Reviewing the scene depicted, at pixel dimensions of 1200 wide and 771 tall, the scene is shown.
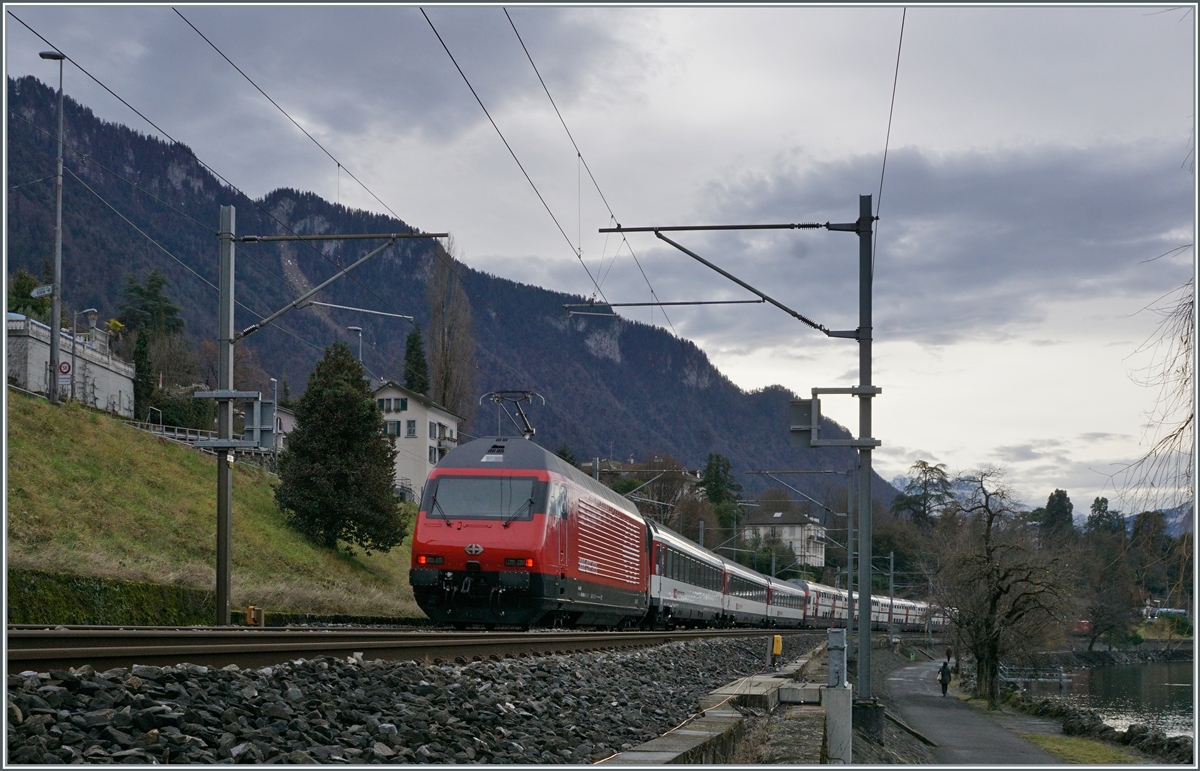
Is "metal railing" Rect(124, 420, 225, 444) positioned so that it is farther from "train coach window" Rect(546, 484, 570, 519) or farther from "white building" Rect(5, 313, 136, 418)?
"train coach window" Rect(546, 484, 570, 519)

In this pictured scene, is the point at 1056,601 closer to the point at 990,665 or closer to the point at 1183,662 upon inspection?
the point at 990,665

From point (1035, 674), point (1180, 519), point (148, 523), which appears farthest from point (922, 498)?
point (1180, 519)

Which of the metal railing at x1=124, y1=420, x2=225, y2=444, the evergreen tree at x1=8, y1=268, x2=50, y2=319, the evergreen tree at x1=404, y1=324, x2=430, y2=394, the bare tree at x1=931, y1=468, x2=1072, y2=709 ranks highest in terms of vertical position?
the evergreen tree at x1=8, y1=268, x2=50, y2=319

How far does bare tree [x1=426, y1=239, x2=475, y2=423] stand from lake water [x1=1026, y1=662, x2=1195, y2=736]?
Result: 39046mm

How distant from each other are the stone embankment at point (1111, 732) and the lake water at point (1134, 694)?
166cm

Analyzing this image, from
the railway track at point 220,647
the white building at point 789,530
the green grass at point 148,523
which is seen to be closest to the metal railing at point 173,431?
the green grass at point 148,523

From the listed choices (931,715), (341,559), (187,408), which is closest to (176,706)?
(341,559)

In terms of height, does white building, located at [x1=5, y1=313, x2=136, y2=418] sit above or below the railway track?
above

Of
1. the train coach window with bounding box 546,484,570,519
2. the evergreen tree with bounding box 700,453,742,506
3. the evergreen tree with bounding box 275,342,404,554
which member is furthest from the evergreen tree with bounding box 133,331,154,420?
the evergreen tree with bounding box 700,453,742,506

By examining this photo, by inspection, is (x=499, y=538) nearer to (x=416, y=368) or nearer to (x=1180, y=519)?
→ (x=1180, y=519)

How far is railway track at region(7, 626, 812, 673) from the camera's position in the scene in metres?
7.40

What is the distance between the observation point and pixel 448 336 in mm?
73125

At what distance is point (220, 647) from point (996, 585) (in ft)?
139

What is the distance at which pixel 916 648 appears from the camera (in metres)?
91.9
